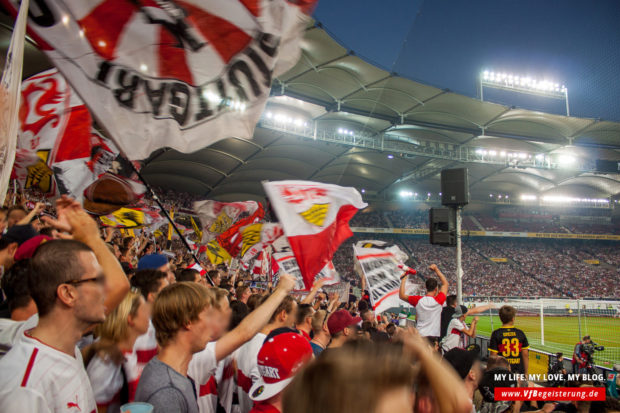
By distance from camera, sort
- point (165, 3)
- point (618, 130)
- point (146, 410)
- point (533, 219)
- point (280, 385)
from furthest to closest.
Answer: point (533, 219) → point (618, 130) → point (165, 3) → point (280, 385) → point (146, 410)

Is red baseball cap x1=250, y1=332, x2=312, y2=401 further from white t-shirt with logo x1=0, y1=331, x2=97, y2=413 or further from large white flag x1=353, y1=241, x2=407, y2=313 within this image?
large white flag x1=353, y1=241, x2=407, y2=313

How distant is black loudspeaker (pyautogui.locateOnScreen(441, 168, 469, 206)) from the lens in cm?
920

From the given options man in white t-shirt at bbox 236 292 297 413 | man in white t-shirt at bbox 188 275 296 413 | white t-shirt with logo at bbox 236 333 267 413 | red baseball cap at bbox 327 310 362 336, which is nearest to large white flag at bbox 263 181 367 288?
red baseball cap at bbox 327 310 362 336

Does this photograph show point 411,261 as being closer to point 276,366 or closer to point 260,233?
point 260,233

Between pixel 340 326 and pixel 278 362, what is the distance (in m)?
1.89

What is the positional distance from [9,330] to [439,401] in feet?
7.97

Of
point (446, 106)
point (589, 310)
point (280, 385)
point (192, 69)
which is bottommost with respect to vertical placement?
point (589, 310)

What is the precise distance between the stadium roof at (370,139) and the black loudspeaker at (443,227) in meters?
13.1

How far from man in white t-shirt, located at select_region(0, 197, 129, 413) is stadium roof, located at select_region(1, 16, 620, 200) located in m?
19.2

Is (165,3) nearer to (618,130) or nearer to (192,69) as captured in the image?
(192,69)

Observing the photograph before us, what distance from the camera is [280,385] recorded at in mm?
2268

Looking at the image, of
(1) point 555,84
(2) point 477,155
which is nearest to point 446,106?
(2) point 477,155

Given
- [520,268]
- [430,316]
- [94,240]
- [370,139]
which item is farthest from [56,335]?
[520,268]

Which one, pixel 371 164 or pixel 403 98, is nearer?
pixel 403 98
